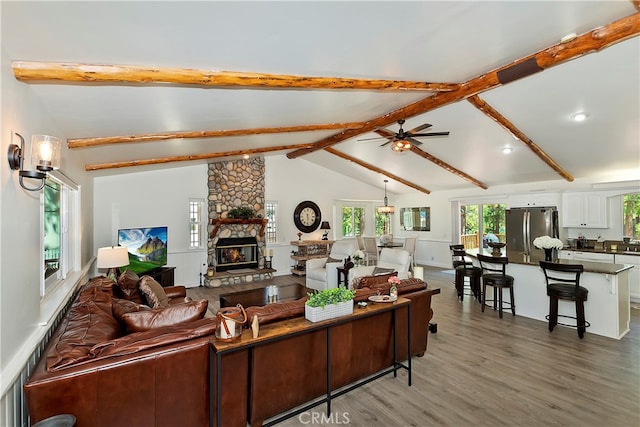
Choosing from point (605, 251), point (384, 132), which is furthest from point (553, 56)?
point (605, 251)

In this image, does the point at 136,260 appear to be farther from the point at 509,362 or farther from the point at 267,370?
the point at 509,362

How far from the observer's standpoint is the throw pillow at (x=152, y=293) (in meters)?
3.37

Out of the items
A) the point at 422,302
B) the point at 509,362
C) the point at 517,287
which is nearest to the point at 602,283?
the point at 517,287

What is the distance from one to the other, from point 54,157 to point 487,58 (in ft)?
12.8

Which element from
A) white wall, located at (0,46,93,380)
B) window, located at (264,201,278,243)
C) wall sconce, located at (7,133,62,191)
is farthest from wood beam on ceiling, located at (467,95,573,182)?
window, located at (264,201,278,243)

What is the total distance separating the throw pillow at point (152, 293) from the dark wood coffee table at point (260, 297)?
1.09 m

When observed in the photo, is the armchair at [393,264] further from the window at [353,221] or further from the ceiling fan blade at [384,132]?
the window at [353,221]

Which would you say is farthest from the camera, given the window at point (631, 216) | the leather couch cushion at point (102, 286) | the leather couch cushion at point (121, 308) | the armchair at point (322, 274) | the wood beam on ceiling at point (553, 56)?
the armchair at point (322, 274)

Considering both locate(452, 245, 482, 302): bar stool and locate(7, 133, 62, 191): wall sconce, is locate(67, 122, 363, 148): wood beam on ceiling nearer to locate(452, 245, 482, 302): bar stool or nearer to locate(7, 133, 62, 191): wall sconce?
locate(7, 133, 62, 191): wall sconce

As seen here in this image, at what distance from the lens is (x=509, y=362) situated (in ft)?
11.3

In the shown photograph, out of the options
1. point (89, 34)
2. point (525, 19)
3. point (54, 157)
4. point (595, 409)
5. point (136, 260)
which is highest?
point (525, 19)

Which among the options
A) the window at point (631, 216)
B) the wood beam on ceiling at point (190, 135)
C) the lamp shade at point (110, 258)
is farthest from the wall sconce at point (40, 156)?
the window at point (631, 216)

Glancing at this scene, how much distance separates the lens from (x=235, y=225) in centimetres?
795

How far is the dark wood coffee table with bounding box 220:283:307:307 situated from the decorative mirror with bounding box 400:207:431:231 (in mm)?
6414
